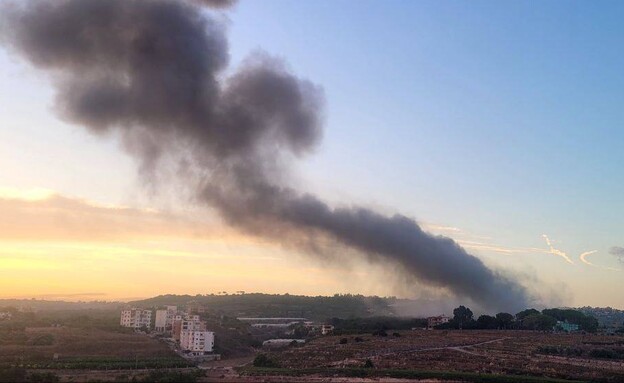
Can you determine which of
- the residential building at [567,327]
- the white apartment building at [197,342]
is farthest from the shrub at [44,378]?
the residential building at [567,327]

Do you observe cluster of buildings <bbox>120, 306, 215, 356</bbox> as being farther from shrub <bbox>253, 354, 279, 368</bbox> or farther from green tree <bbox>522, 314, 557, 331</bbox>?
green tree <bbox>522, 314, 557, 331</bbox>

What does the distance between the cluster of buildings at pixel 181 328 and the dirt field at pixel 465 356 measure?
49.4ft

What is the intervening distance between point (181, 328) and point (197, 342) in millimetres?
8478

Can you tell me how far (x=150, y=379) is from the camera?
46688mm

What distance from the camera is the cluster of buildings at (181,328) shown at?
81125 mm

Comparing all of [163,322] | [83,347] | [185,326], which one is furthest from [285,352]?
[163,322]

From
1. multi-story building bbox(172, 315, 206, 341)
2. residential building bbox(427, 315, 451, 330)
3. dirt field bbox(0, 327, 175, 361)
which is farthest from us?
residential building bbox(427, 315, 451, 330)

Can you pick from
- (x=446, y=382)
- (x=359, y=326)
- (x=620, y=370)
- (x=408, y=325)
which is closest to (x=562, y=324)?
(x=408, y=325)

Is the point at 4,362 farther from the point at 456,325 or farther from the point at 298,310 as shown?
the point at 298,310

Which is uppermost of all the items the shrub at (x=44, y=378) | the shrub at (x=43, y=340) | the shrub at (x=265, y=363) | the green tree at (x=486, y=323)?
the green tree at (x=486, y=323)

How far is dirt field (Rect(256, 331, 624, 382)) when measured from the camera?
52.4m

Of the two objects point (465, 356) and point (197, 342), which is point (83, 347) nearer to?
point (197, 342)

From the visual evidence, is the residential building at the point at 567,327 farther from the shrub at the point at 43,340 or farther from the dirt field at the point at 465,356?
the shrub at the point at 43,340

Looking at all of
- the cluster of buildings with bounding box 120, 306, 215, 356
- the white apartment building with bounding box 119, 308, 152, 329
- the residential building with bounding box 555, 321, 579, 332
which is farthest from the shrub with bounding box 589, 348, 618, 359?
the white apartment building with bounding box 119, 308, 152, 329
